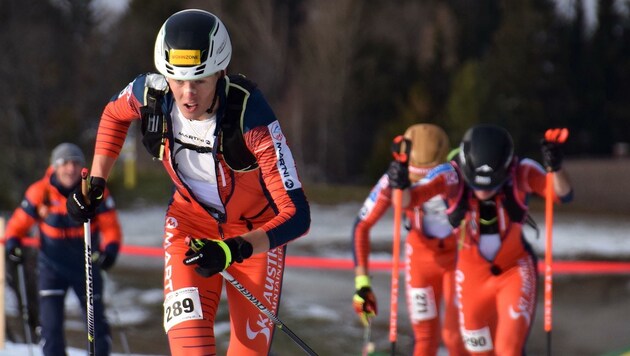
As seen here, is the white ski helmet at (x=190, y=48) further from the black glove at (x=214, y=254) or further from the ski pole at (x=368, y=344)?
the ski pole at (x=368, y=344)

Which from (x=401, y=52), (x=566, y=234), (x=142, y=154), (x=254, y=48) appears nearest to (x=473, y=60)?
(x=401, y=52)

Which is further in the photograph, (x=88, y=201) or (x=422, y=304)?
(x=422, y=304)

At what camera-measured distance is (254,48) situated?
129ft

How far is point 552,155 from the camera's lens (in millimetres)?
6195

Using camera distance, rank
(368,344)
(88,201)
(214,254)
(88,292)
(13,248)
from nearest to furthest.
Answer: (214,254) → (88,201) → (88,292) → (368,344) → (13,248)

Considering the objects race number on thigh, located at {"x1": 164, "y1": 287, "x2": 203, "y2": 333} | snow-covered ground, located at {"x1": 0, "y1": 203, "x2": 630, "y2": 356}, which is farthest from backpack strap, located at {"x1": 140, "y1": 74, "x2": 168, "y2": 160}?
snow-covered ground, located at {"x1": 0, "y1": 203, "x2": 630, "y2": 356}

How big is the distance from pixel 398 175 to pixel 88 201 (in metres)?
2.35

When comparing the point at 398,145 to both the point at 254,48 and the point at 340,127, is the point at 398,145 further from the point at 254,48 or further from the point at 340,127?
the point at 254,48

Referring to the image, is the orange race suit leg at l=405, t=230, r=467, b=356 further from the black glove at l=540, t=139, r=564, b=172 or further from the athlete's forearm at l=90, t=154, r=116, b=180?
the athlete's forearm at l=90, t=154, r=116, b=180

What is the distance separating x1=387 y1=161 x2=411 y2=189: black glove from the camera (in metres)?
6.45

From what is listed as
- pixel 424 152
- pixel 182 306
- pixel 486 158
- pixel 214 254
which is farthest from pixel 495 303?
pixel 214 254

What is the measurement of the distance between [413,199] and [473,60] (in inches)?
1136

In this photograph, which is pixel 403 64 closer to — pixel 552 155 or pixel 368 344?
pixel 368 344

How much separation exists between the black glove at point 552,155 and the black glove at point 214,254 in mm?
2807
